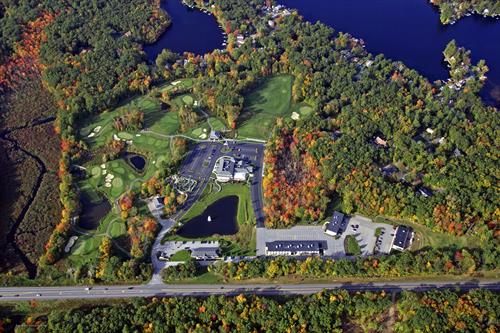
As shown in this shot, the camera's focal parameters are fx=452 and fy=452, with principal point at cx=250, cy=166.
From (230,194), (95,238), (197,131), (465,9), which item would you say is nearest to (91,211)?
(95,238)

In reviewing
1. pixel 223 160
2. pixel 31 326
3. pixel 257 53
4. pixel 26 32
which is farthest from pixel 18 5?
pixel 31 326

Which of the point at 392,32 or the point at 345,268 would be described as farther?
the point at 392,32

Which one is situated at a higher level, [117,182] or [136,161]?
[136,161]

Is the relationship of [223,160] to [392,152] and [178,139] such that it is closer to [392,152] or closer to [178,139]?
[178,139]

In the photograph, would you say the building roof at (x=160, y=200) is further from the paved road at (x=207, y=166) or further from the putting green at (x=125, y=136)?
the putting green at (x=125, y=136)

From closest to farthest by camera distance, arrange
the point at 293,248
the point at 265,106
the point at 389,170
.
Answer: the point at 293,248 < the point at 389,170 < the point at 265,106

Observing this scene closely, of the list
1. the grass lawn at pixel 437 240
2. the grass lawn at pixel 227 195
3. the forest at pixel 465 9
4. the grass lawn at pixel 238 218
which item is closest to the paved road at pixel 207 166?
the grass lawn at pixel 227 195

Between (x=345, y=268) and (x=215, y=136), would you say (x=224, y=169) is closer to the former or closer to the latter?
(x=215, y=136)
